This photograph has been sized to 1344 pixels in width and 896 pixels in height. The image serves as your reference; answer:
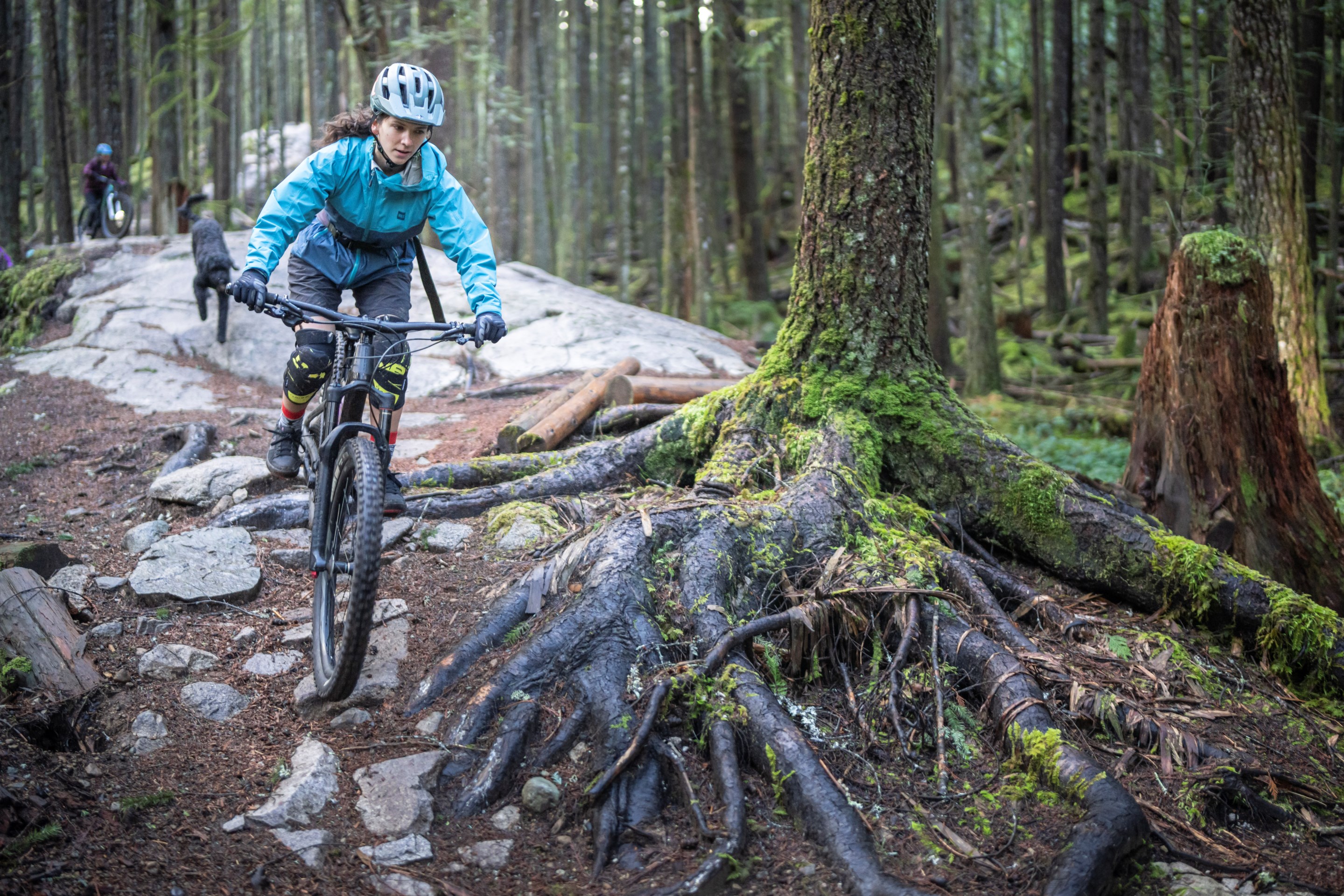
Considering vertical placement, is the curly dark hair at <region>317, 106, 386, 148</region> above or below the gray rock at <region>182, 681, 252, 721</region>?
above

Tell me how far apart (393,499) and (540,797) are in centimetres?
184

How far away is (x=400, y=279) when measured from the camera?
4.60 m

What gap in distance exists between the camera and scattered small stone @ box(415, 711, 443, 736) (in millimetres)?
3328

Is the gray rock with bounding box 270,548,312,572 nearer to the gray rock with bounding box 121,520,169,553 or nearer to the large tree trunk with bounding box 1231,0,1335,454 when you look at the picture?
the gray rock with bounding box 121,520,169,553

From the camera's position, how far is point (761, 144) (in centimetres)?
3152

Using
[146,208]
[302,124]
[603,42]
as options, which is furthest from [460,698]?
[302,124]

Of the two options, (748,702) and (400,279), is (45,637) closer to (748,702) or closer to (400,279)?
(400,279)

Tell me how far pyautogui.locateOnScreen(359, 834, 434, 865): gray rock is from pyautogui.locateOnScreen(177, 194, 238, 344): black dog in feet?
23.3

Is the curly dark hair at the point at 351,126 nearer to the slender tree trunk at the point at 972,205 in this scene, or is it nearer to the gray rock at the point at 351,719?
the gray rock at the point at 351,719

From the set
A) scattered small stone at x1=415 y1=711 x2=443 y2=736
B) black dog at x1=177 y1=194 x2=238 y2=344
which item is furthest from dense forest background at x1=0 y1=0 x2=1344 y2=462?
black dog at x1=177 y1=194 x2=238 y2=344

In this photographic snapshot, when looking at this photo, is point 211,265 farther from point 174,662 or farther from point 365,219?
point 174,662

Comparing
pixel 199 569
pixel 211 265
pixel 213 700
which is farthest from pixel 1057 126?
pixel 213 700

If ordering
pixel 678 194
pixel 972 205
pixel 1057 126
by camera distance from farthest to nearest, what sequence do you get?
pixel 1057 126 < pixel 678 194 < pixel 972 205

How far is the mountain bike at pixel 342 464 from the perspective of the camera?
3322mm
